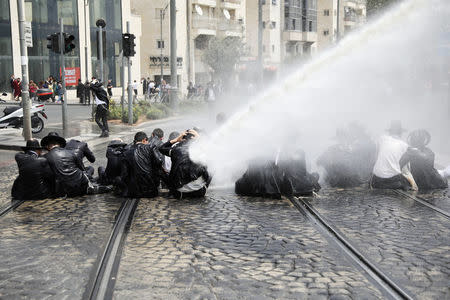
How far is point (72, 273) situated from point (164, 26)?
175 ft

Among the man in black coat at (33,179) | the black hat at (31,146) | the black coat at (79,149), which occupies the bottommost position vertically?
the man in black coat at (33,179)

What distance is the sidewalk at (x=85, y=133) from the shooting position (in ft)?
55.6

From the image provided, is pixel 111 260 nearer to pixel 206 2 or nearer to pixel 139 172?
pixel 139 172

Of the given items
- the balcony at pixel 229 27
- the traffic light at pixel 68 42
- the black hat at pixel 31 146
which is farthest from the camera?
the balcony at pixel 229 27

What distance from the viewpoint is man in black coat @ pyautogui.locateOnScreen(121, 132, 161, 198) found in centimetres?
963

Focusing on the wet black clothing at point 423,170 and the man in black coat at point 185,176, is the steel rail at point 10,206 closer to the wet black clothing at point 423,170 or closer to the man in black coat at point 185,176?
the man in black coat at point 185,176

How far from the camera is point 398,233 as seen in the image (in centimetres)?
734

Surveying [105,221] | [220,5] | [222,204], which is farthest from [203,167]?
[220,5]


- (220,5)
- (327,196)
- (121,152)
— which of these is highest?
(220,5)

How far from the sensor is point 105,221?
8.12 metres

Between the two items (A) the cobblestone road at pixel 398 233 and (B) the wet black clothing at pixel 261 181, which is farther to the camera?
(B) the wet black clothing at pixel 261 181

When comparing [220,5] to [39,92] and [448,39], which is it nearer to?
[39,92]

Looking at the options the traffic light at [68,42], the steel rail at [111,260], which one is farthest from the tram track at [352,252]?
the traffic light at [68,42]

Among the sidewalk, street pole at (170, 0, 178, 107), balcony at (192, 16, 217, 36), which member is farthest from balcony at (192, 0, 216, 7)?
the sidewalk
